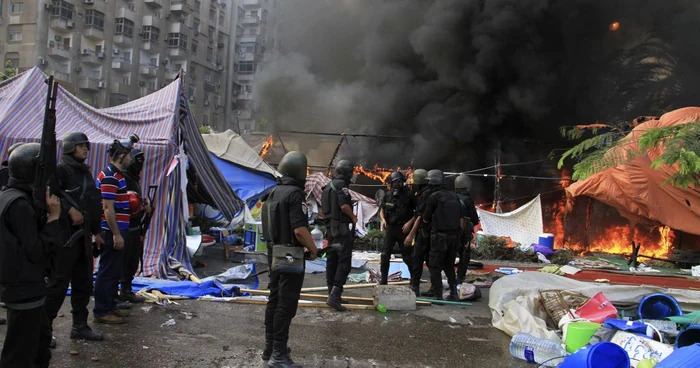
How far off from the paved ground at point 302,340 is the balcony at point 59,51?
102 feet

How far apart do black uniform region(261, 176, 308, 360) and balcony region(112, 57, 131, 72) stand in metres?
35.9

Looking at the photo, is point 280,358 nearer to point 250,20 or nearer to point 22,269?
point 22,269

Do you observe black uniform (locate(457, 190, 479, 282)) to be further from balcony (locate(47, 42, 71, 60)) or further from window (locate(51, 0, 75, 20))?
window (locate(51, 0, 75, 20))

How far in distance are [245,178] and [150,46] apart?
29.1 m

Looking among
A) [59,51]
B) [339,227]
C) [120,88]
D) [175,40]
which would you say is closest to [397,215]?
[339,227]

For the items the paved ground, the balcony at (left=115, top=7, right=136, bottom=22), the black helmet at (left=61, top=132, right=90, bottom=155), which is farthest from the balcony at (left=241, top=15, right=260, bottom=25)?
the black helmet at (left=61, top=132, right=90, bottom=155)

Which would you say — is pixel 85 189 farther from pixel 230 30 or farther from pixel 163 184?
pixel 230 30

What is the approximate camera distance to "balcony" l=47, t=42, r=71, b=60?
3069cm

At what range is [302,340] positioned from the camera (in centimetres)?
458

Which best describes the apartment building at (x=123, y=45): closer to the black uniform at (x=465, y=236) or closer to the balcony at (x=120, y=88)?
the balcony at (x=120, y=88)

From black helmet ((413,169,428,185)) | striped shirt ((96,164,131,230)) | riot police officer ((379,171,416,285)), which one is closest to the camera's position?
striped shirt ((96,164,131,230))

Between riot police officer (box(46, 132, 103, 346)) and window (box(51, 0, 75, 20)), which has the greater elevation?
window (box(51, 0, 75, 20))

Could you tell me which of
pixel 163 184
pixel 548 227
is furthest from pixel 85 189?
pixel 548 227

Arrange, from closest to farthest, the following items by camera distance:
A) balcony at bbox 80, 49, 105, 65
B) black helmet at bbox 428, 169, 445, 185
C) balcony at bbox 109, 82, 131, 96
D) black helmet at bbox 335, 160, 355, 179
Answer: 1. black helmet at bbox 335, 160, 355, 179
2. black helmet at bbox 428, 169, 445, 185
3. balcony at bbox 80, 49, 105, 65
4. balcony at bbox 109, 82, 131, 96
